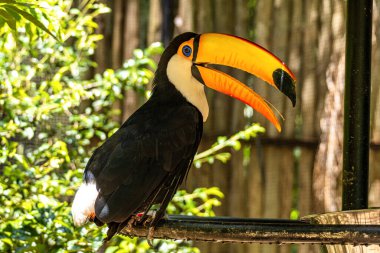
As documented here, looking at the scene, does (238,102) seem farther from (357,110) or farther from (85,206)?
(357,110)

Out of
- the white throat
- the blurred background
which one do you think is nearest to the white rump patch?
the white throat

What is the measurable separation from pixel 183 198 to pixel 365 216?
6.74 feet

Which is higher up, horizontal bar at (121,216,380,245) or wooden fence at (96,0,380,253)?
wooden fence at (96,0,380,253)

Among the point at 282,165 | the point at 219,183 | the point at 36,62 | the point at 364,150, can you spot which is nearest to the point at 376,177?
the point at 282,165

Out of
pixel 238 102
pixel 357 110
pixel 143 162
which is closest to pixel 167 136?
pixel 143 162

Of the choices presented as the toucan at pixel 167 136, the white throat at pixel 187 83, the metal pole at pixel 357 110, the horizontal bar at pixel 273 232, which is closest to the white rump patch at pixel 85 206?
the toucan at pixel 167 136

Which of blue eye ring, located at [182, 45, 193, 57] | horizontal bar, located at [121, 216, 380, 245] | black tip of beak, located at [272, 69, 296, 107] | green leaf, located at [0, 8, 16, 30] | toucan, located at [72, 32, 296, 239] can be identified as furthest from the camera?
blue eye ring, located at [182, 45, 193, 57]

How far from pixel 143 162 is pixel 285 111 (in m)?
2.26

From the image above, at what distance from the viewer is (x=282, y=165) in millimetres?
4730

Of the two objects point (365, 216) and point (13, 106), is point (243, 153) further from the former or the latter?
point (365, 216)

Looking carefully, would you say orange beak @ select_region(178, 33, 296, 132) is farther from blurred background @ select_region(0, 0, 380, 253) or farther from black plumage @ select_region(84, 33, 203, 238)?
blurred background @ select_region(0, 0, 380, 253)

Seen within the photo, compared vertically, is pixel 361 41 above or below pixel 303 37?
below

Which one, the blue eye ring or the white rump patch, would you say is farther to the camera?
the blue eye ring

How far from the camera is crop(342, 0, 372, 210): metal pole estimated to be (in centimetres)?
204
